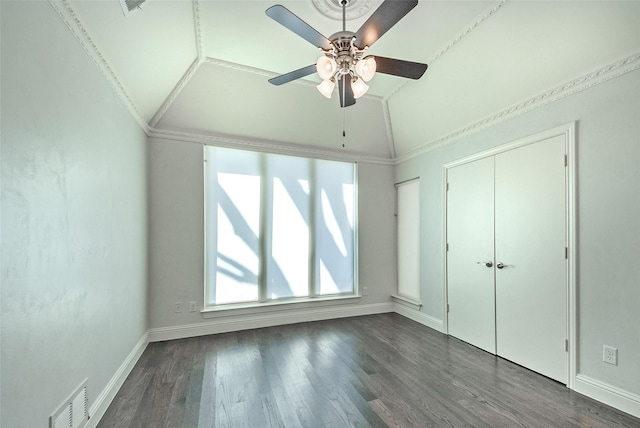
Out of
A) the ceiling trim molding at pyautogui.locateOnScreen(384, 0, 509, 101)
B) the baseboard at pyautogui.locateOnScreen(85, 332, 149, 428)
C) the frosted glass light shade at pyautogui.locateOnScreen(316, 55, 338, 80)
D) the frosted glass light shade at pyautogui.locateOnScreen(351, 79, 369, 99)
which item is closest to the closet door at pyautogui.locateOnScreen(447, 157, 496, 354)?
the ceiling trim molding at pyautogui.locateOnScreen(384, 0, 509, 101)

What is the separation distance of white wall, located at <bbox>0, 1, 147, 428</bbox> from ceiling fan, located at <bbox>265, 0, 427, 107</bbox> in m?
1.15

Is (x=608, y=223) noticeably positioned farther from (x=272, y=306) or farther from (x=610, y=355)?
(x=272, y=306)

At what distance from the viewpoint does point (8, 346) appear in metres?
1.09

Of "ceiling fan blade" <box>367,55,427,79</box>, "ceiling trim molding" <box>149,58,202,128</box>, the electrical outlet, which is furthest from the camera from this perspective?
"ceiling trim molding" <box>149,58,202,128</box>

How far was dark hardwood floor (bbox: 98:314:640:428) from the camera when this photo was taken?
74.7 inches

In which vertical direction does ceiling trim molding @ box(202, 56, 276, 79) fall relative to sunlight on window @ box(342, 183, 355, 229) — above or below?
above

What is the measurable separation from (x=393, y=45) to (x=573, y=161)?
1.90 meters

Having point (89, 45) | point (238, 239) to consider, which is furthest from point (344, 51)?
point (238, 239)

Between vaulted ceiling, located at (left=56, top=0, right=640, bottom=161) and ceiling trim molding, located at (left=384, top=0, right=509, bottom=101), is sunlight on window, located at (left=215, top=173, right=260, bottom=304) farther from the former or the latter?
ceiling trim molding, located at (left=384, top=0, right=509, bottom=101)

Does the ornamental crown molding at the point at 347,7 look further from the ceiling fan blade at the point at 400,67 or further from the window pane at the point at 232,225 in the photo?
the window pane at the point at 232,225

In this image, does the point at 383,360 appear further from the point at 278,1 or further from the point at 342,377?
the point at 278,1

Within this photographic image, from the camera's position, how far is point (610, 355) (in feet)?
6.76

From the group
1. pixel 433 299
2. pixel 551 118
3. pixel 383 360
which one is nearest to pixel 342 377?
pixel 383 360

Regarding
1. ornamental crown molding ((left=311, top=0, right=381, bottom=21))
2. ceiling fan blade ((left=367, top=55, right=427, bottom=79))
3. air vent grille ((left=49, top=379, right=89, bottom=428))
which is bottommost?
air vent grille ((left=49, top=379, right=89, bottom=428))
